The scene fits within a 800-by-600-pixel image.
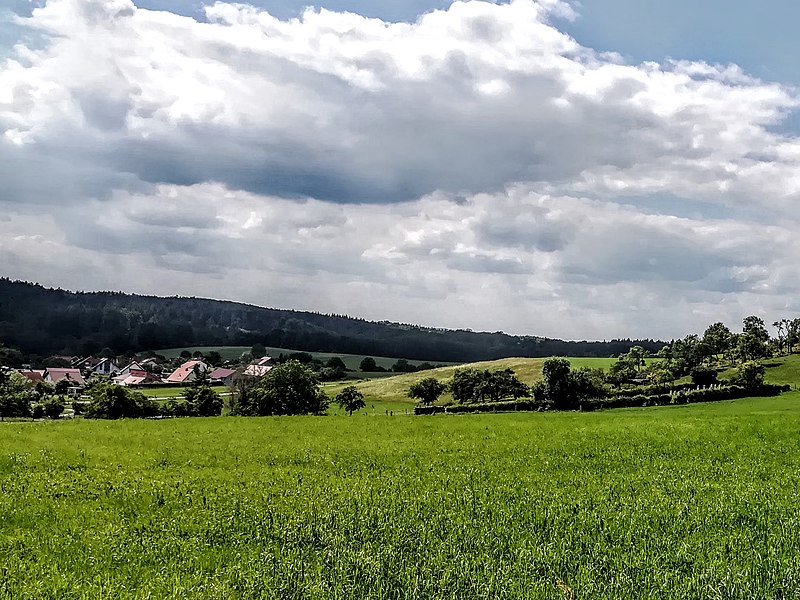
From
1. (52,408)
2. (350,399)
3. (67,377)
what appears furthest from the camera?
(67,377)

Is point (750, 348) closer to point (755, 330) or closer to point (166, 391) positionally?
point (755, 330)

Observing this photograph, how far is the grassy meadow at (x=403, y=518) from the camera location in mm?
11234

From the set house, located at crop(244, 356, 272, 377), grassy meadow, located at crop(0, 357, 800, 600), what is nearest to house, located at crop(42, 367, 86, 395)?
house, located at crop(244, 356, 272, 377)

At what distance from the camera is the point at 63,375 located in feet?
540

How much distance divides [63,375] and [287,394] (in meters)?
118

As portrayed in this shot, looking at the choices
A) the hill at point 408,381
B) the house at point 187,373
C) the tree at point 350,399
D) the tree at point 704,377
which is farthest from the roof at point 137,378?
the tree at point 704,377

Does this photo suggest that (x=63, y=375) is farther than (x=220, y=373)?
No

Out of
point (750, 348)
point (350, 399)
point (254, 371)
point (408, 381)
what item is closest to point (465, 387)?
point (350, 399)

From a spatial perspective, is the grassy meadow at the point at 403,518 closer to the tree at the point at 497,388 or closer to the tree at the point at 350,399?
the tree at the point at 350,399

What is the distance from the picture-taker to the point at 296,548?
1323cm

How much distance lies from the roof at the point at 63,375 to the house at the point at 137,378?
8600 millimetres

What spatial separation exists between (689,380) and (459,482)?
107m

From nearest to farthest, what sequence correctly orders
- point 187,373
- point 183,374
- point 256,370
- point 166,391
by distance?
point 256,370, point 166,391, point 187,373, point 183,374

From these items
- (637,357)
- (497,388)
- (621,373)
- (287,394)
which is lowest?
(497,388)
